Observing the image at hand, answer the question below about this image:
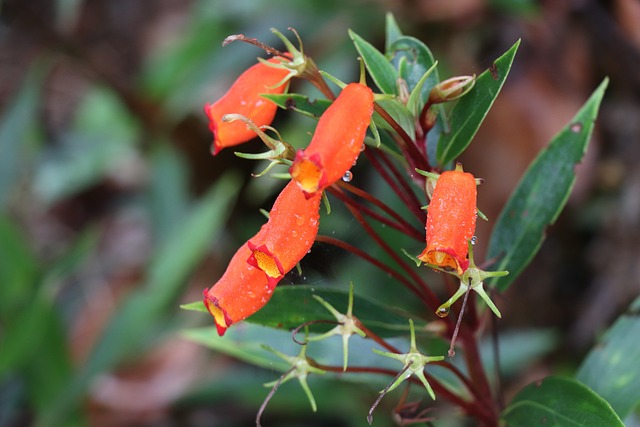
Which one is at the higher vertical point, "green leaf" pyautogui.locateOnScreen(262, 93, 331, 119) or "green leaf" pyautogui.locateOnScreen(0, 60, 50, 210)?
"green leaf" pyautogui.locateOnScreen(262, 93, 331, 119)

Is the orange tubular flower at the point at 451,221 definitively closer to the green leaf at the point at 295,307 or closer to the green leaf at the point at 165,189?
the green leaf at the point at 295,307

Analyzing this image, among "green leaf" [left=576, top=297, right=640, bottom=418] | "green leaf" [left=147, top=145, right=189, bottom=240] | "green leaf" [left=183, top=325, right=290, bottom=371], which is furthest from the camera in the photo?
"green leaf" [left=147, top=145, right=189, bottom=240]

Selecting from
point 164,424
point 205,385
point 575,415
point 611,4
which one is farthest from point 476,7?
point 575,415

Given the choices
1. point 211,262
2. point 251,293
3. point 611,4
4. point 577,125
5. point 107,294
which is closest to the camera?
point 251,293

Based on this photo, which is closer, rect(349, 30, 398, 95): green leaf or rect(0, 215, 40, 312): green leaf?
rect(349, 30, 398, 95): green leaf

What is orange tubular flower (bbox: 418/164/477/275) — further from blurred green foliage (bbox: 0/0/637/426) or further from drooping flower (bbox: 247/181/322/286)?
blurred green foliage (bbox: 0/0/637/426)

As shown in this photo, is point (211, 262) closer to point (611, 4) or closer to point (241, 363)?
point (241, 363)

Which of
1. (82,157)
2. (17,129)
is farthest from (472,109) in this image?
(82,157)

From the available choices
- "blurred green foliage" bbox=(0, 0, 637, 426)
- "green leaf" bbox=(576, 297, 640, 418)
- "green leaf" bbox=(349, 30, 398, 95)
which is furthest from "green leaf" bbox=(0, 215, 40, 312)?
"green leaf" bbox=(576, 297, 640, 418)
